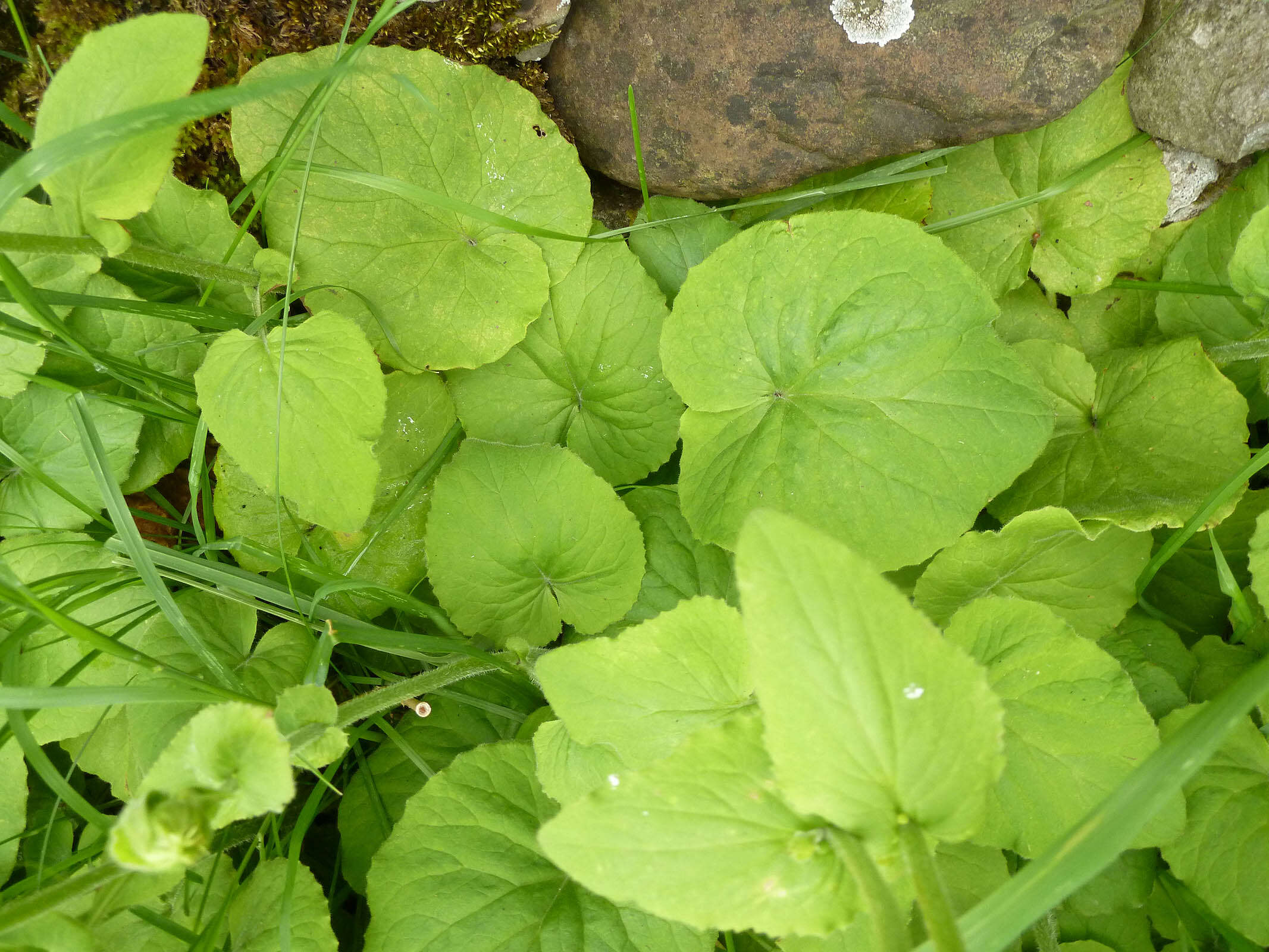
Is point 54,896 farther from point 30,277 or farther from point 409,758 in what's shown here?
point 30,277

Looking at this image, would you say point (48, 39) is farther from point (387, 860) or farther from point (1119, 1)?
point (1119, 1)

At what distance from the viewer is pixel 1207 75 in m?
1.77

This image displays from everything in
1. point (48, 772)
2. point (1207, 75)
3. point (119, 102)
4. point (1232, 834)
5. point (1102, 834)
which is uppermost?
point (1207, 75)

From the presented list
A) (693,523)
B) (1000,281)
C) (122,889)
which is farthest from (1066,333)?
(122,889)

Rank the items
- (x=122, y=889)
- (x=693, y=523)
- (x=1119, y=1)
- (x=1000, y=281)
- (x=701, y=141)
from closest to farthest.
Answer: (x=122, y=889) < (x=1119, y=1) < (x=693, y=523) < (x=701, y=141) < (x=1000, y=281)

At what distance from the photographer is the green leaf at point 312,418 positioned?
1.51m

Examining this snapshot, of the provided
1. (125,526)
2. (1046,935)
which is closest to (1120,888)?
(1046,935)

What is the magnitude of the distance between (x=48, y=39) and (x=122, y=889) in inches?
64.5

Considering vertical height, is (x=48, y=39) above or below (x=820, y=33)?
below

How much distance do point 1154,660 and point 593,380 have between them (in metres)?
1.50

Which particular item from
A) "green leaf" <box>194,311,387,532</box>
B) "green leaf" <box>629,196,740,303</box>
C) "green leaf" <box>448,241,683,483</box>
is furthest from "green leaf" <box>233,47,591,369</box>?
"green leaf" <box>194,311,387,532</box>

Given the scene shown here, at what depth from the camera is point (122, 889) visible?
4.12ft

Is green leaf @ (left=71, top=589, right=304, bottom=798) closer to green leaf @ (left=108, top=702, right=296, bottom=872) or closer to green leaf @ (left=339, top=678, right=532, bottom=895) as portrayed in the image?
green leaf @ (left=339, top=678, right=532, bottom=895)

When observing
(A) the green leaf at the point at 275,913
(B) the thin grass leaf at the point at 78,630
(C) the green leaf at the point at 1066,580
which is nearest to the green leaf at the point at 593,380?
(C) the green leaf at the point at 1066,580
